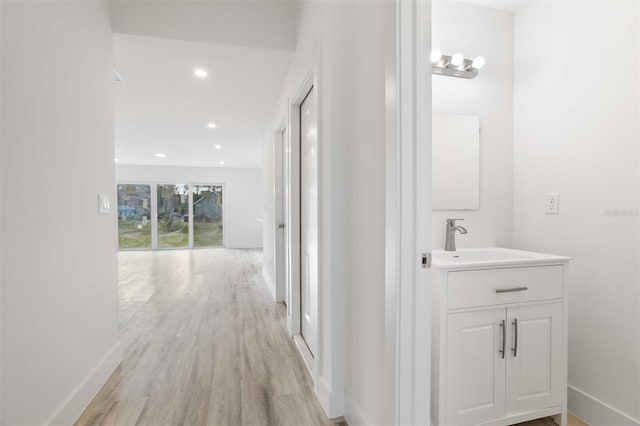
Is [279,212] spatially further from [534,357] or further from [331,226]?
[534,357]

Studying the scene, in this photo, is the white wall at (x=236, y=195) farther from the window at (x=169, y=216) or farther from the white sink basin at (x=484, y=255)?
the white sink basin at (x=484, y=255)

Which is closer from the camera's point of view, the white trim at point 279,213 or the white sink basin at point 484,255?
the white sink basin at point 484,255

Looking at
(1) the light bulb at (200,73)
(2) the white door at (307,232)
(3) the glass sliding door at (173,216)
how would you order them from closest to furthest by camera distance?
(2) the white door at (307,232)
(1) the light bulb at (200,73)
(3) the glass sliding door at (173,216)

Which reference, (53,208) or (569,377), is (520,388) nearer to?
(569,377)

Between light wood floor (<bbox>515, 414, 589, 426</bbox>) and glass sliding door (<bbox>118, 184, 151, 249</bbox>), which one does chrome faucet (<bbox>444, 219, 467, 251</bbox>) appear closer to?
light wood floor (<bbox>515, 414, 589, 426</bbox>)

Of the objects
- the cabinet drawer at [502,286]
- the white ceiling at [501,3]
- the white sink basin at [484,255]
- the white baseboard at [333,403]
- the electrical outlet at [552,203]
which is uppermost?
the white ceiling at [501,3]

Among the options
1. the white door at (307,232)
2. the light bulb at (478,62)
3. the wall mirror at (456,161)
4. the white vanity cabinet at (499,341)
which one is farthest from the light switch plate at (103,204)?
the light bulb at (478,62)

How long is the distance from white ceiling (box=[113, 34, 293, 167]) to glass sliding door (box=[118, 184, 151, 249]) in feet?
10.3

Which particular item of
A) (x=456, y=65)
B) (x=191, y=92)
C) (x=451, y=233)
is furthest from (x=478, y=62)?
(x=191, y=92)

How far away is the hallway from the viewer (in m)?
1.74

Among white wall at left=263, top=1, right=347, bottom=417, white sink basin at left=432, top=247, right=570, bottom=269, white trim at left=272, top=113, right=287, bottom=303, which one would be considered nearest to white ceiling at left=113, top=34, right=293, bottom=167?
white trim at left=272, top=113, right=287, bottom=303

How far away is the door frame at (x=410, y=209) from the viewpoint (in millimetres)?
1144

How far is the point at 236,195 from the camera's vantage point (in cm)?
965

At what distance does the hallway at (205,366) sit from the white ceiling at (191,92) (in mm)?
2309
